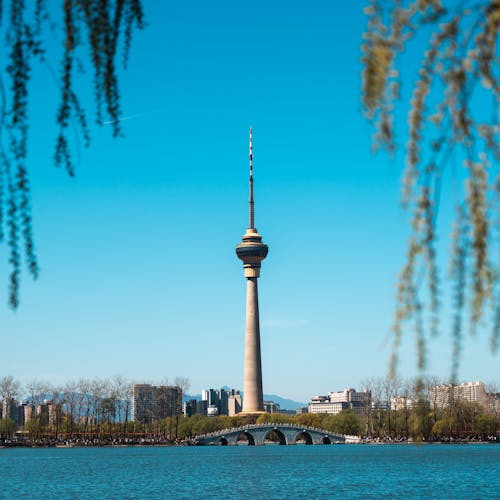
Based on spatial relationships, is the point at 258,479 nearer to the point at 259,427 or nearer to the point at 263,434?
the point at 259,427

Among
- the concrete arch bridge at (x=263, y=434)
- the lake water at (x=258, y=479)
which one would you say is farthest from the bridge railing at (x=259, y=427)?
the lake water at (x=258, y=479)

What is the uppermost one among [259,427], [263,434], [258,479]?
[259,427]

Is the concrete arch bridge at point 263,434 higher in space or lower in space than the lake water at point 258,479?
higher

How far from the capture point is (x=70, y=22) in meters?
5.62

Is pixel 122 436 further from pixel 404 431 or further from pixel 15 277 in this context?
pixel 15 277

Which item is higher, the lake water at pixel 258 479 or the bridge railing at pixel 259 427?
the bridge railing at pixel 259 427

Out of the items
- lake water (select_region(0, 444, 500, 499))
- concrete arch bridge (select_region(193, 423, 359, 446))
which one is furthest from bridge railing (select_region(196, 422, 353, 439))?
lake water (select_region(0, 444, 500, 499))

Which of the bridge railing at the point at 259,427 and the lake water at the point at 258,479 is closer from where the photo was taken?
the lake water at the point at 258,479

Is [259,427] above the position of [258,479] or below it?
above

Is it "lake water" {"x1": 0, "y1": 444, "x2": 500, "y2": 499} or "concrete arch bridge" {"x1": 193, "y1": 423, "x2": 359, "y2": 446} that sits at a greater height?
"concrete arch bridge" {"x1": 193, "y1": 423, "x2": 359, "y2": 446}

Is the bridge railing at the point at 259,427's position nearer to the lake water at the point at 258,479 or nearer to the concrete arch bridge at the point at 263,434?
the concrete arch bridge at the point at 263,434

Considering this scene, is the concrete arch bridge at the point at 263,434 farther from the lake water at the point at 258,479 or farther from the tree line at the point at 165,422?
the lake water at the point at 258,479

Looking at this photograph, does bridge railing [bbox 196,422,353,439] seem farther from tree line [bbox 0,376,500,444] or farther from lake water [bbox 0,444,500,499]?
lake water [bbox 0,444,500,499]

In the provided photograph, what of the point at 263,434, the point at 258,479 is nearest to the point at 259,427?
the point at 263,434
